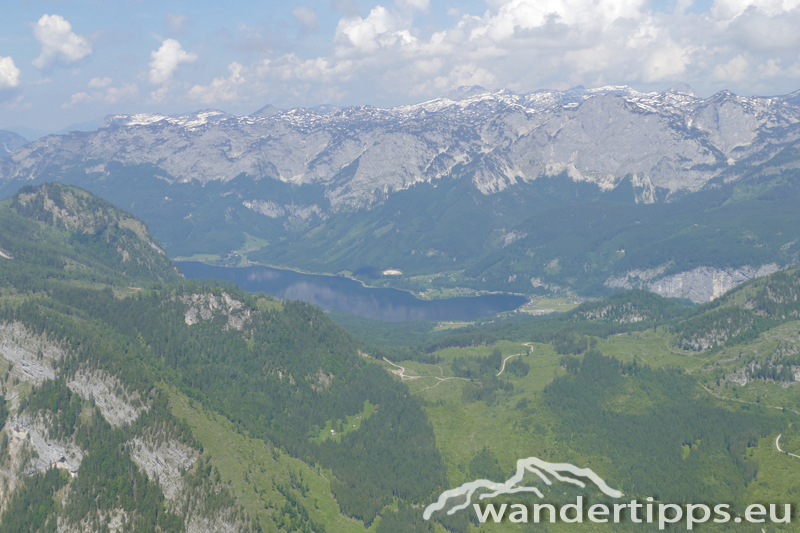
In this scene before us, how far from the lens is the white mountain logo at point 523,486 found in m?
170

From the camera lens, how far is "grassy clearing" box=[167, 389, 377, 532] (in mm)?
160750

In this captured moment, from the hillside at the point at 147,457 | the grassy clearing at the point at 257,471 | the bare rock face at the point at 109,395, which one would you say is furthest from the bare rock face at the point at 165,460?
the bare rock face at the point at 109,395

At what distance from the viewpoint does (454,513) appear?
546ft

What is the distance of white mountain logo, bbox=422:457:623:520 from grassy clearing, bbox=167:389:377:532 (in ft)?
75.8

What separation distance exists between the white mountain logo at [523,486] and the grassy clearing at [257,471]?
75.8ft

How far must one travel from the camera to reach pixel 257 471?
555ft

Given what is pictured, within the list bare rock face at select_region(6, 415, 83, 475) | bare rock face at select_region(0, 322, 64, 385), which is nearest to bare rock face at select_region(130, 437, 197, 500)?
bare rock face at select_region(6, 415, 83, 475)

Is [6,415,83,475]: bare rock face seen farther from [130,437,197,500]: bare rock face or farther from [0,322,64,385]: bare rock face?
[130,437,197,500]: bare rock face

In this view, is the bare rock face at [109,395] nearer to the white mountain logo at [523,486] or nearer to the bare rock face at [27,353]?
the bare rock face at [27,353]

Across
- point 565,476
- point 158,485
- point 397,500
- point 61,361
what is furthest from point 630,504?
point 61,361

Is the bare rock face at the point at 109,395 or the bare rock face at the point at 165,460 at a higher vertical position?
the bare rock face at the point at 109,395

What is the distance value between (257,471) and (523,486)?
71741 millimetres

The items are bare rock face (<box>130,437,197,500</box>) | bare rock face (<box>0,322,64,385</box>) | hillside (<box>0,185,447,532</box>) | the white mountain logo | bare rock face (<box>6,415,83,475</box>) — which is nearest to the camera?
hillside (<box>0,185,447,532</box>)

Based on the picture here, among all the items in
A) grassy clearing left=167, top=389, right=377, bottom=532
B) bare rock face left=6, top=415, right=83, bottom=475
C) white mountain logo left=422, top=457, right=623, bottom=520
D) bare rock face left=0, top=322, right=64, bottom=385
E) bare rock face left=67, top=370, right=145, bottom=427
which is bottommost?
white mountain logo left=422, top=457, right=623, bottom=520
